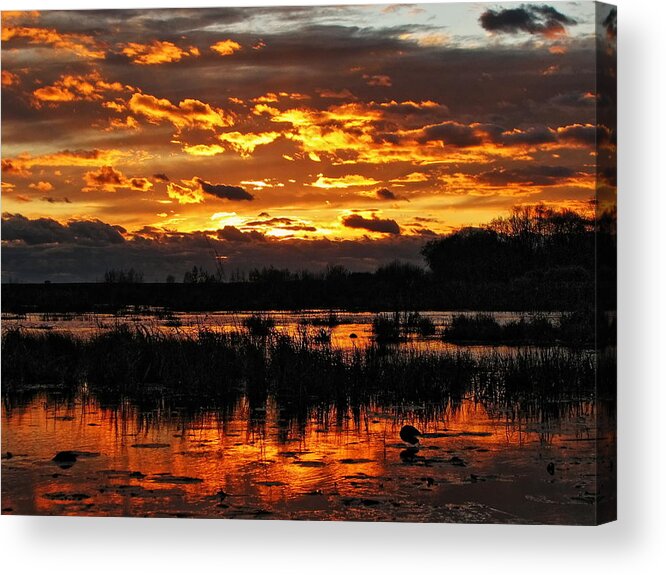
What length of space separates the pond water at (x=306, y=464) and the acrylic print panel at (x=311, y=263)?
0.06ft

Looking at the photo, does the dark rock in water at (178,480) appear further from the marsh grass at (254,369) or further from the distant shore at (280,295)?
the distant shore at (280,295)

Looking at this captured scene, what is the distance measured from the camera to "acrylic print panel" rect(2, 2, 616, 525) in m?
7.93

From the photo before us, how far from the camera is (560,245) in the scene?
800 centimetres

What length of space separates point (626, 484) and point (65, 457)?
3796 millimetres

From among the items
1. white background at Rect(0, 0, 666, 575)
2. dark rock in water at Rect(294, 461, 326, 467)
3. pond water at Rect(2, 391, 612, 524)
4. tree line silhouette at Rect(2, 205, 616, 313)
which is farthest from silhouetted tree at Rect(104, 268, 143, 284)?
white background at Rect(0, 0, 666, 575)

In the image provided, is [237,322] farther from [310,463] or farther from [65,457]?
[65,457]

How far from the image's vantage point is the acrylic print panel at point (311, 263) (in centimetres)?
793

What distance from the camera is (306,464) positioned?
8141 mm

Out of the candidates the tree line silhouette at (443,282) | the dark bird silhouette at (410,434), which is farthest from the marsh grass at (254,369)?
the dark bird silhouette at (410,434)

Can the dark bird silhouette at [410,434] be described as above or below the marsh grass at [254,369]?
below

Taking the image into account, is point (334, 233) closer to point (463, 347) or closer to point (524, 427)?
point (463, 347)

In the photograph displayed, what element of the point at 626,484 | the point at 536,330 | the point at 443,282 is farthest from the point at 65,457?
the point at 626,484

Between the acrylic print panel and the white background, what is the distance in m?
0.16

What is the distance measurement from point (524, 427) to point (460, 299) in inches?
39.1
